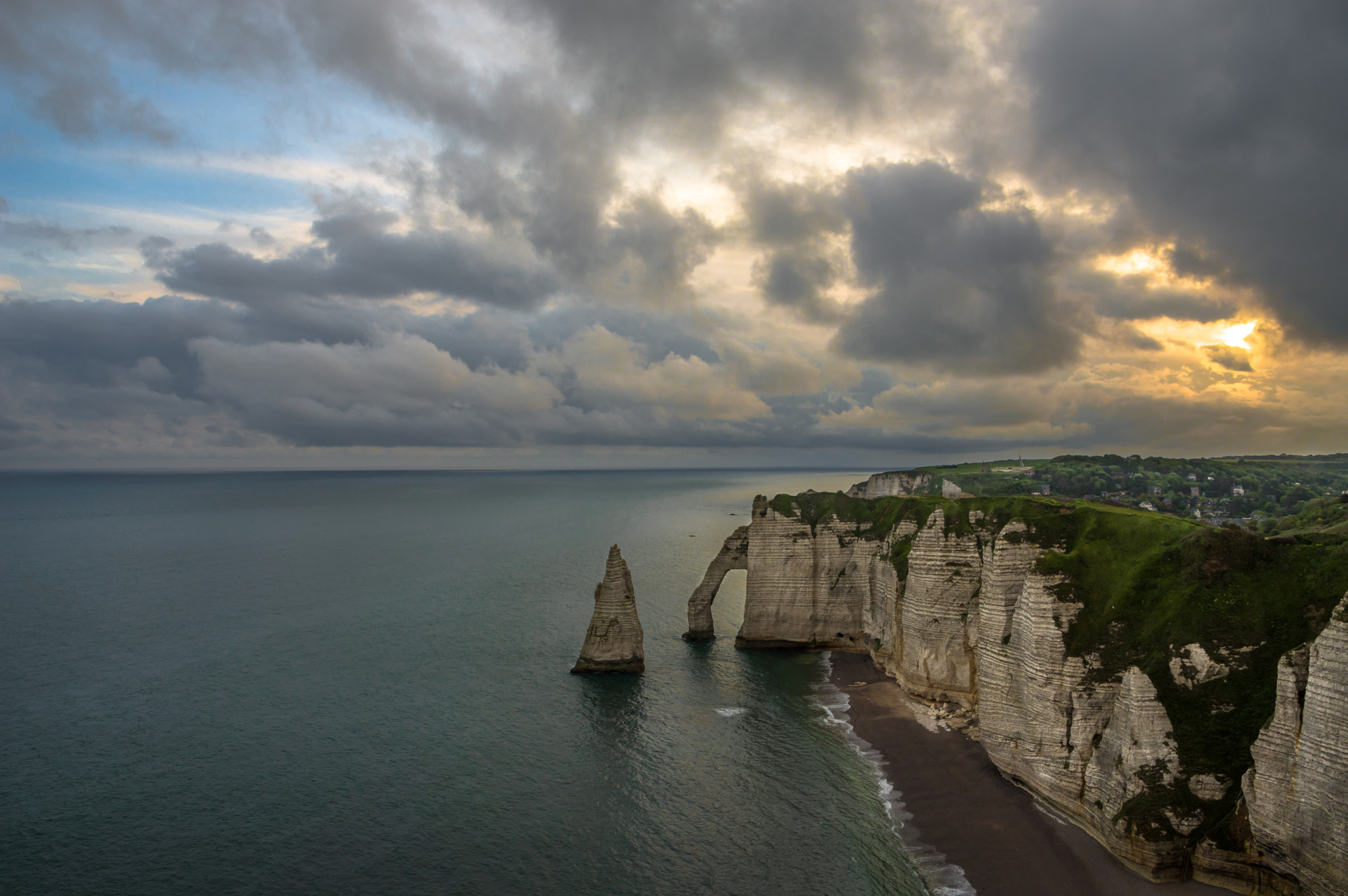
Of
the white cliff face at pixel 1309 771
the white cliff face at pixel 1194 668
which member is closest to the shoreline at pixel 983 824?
the white cliff face at pixel 1309 771

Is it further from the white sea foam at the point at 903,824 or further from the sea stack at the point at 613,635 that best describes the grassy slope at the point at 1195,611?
the sea stack at the point at 613,635

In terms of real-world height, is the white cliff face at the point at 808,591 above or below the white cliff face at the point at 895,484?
below

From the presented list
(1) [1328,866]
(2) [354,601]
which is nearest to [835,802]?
(1) [1328,866]

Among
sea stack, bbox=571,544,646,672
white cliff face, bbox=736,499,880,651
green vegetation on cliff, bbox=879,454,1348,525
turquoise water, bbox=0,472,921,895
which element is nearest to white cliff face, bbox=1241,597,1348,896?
turquoise water, bbox=0,472,921,895

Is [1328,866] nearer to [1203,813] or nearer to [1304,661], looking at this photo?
[1203,813]

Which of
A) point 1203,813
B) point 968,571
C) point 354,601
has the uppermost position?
point 968,571

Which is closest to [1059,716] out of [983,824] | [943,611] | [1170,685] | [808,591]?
[1170,685]

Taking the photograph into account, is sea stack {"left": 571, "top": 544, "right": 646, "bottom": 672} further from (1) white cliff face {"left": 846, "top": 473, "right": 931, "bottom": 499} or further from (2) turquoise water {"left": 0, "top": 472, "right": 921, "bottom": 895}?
(1) white cliff face {"left": 846, "top": 473, "right": 931, "bottom": 499}

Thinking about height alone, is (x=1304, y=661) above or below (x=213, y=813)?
above
